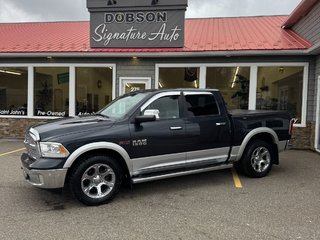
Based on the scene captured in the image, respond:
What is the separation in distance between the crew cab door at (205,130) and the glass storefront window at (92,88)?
6.10 m

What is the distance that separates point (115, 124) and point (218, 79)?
6.57 meters

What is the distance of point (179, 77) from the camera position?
36.3 ft

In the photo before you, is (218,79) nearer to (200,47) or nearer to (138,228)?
(200,47)

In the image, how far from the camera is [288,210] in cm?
466

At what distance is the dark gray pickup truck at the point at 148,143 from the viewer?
465 centimetres

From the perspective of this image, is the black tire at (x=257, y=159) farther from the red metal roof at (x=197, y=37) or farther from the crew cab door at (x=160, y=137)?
the red metal roof at (x=197, y=37)

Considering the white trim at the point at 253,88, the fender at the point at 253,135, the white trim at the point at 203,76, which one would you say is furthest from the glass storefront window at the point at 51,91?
the fender at the point at 253,135

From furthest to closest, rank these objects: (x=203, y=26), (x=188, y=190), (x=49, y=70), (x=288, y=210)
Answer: (x=203, y=26)
(x=49, y=70)
(x=188, y=190)
(x=288, y=210)

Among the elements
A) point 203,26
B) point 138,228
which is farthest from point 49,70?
point 138,228

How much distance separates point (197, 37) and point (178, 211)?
29.4 feet

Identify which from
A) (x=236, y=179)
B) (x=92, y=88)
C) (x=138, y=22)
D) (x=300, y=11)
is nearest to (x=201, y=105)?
(x=236, y=179)

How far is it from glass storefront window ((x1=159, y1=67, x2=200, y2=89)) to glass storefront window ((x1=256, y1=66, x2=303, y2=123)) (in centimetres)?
217

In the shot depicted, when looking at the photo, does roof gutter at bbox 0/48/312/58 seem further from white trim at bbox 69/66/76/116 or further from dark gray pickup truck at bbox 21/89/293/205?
dark gray pickup truck at bbox 21/89/293/205

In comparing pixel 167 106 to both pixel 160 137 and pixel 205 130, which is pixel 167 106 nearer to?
pixel 160 137
